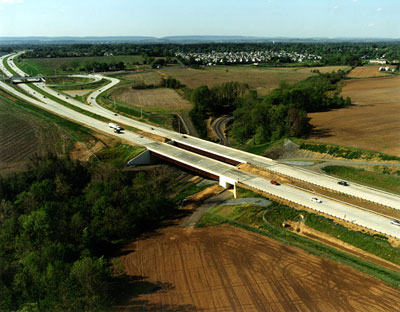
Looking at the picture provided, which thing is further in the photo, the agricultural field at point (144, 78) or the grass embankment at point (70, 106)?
the agricultural field at point (144, 78)

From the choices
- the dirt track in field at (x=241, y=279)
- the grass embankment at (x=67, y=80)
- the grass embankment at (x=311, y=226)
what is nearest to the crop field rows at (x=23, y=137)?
the dirt track in field at (x=241, y=279)

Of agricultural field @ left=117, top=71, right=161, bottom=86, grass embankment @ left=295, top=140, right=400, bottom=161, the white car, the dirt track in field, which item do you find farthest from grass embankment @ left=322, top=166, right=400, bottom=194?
agricultural field @ left=117, top=71, right=161, bottom=86

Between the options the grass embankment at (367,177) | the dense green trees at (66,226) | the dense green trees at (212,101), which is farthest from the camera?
the dense green trees at (212,101)

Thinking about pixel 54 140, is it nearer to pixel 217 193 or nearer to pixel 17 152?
pixel 17 152

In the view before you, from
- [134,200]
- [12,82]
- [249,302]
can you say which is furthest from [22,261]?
[12,82]

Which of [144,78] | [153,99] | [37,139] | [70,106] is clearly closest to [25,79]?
[144,78]

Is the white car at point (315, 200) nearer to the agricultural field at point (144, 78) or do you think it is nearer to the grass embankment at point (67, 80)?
the agricultural field at point (144, 78)

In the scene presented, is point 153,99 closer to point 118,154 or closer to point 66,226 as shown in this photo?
point 118,154
